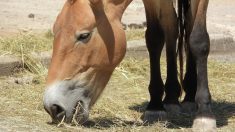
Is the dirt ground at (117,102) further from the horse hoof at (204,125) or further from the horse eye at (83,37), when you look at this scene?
the horse eye at (83,37)

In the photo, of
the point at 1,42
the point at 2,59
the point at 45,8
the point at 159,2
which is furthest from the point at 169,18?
the point at 45,8

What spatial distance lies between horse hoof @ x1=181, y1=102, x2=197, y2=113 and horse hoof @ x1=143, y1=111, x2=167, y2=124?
1.12 ft

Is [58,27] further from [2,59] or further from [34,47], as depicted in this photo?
[34,47]

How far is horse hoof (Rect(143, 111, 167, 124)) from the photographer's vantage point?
514 cm

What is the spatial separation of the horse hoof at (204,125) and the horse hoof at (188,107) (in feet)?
2.49

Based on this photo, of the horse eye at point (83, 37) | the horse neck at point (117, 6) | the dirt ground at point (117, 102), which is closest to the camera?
the horse eye at point (83, 37)

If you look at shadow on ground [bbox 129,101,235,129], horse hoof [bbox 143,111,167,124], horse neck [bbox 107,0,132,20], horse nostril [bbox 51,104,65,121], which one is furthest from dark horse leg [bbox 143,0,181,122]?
horse nostril [bbox 51,104,65,121]

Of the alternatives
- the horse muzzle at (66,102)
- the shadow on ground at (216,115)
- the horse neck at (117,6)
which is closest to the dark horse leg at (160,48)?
the shadow on ground at (216,115)

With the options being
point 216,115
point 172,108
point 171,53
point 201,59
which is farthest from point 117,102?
point 201,59

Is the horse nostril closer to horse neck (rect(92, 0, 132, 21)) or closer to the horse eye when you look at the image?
the horse eye

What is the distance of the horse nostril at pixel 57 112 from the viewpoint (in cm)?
427

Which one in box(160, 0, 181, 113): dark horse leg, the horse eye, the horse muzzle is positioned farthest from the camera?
box(160, 0, 181, 113): dark horse leg

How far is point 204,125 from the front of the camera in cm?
470

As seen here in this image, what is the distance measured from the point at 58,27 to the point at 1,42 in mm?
3525
